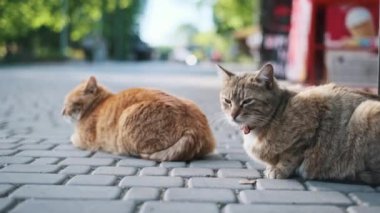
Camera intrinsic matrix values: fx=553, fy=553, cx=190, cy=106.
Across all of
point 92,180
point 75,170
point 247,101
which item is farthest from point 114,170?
point 247,101

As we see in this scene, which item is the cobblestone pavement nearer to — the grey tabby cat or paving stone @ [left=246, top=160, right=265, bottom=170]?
paving stone @ [left=246, top=160, right=265, bottom=170]

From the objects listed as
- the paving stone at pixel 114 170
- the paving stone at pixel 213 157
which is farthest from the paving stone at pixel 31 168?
the paving stone at pixel 213 157

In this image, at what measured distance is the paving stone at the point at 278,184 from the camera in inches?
161

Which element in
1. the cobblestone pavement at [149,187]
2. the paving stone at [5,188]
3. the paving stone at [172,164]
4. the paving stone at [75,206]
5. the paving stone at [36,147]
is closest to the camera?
the paving stone at [75,206]

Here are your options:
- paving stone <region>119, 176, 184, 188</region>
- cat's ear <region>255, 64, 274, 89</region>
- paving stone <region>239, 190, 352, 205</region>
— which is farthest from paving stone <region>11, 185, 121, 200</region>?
cat's ear <region>255, 64, 274, 89</region>

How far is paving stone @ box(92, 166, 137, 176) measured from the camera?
452 cm

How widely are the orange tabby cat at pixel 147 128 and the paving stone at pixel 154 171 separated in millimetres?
321

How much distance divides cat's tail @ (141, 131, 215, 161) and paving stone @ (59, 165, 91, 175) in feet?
2.11

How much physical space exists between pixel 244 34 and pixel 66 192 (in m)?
32.9

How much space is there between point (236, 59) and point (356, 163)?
164 feet

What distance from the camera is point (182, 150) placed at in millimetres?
4988

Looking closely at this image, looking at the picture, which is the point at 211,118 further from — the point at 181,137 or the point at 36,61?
the point at 36,61

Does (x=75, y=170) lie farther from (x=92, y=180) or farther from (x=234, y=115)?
(x=234, y=115)

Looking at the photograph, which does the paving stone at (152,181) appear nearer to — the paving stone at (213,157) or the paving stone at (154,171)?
the paving stone at (154,171)
